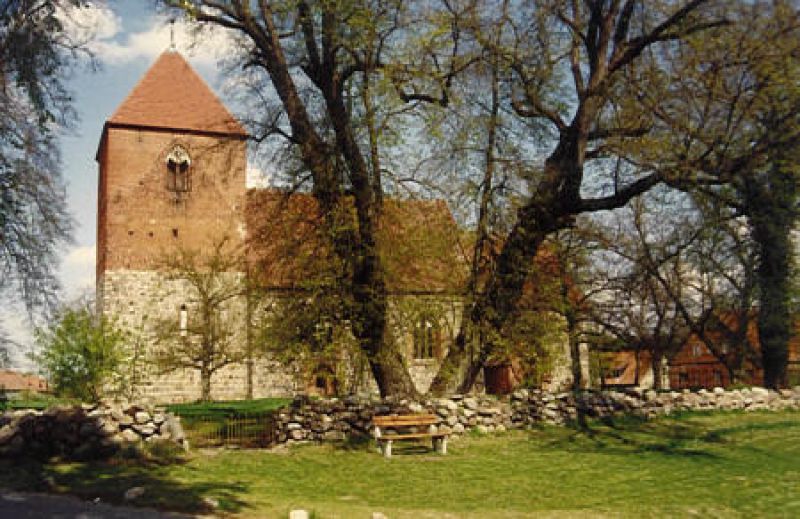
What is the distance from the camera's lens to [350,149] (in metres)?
15.3

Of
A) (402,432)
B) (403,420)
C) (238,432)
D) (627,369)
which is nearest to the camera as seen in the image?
(403,420)

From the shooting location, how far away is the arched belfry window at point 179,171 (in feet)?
109

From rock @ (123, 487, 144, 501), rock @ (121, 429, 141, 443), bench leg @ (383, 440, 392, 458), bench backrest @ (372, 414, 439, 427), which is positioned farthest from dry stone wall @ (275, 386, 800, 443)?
rock @ (123, 487, 144, 501)

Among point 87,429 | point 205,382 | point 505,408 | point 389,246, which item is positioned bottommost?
point 205,382

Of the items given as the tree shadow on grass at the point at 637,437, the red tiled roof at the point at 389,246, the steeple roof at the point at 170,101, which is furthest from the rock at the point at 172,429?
the steeple roof at the point at 170,101

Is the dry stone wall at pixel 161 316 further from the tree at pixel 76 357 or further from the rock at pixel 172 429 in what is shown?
the rock at pixel 172 429

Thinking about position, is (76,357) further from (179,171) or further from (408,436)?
(408,436)

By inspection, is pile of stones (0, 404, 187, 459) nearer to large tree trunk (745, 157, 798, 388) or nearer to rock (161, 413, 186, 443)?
rock (161, 413, 186, 443)

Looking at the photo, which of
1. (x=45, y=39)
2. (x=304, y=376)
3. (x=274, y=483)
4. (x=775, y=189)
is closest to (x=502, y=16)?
(x=775, y=189)

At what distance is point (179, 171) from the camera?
33531 mm

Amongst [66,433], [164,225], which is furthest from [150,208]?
[66,433]

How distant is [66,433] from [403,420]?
5.84m

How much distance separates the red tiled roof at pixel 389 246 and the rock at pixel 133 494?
646cm

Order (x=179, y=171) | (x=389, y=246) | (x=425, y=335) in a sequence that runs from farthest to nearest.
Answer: (x=179, y=171) < (x=425, y=335) < (x=389, y=246)
